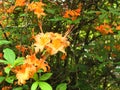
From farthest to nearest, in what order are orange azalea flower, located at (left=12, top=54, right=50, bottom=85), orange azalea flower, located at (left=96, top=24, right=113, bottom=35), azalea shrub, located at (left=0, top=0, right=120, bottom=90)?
1. orange azalea flower, located at (left=96, top=24, right=113, bottom=35)
2. azalea shrub, located at (left=0, top=0, right=120, bottom=90)
3. orange azalea flower, located at (left=12, top=54, right=50, bottom=85)

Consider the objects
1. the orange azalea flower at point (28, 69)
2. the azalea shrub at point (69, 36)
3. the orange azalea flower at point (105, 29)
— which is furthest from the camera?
the orange azalea flower at point (105, 29)

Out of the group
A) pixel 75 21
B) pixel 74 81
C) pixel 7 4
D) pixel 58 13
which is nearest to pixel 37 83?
pixel 75 21

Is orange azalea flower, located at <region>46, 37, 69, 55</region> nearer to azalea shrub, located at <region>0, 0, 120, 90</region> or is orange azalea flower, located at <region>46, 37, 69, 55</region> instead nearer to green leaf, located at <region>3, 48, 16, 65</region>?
green leaf, located at <region>3, 48, 16, 65</region>

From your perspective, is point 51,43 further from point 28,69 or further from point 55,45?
point 28,69

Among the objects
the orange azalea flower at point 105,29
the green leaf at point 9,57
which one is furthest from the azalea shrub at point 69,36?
the green leaf at point 9,57

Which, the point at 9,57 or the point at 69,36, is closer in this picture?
the point at 9,57

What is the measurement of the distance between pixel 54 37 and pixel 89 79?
1331 mm

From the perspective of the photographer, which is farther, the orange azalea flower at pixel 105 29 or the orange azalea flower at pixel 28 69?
the orange azalea flower at pixel 105 29

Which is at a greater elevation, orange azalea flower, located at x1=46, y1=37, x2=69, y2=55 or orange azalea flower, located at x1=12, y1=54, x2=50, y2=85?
orange azalea flower, located at x1=46, y1=37, x2=69, y2=55

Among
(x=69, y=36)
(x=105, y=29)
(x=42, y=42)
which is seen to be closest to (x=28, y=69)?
(x=42, y=42)

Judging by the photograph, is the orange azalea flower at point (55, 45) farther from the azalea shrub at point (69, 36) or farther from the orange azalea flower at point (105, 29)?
the orange azalea flower at point (105, 29)

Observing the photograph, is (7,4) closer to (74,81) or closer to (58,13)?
(58,13)

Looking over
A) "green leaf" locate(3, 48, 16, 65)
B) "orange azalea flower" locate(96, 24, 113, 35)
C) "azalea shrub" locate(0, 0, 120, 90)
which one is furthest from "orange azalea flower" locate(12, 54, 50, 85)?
"orange azalea flower" locate(96, 24, 113, 35)

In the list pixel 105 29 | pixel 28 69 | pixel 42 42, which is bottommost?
pixel 105 29
